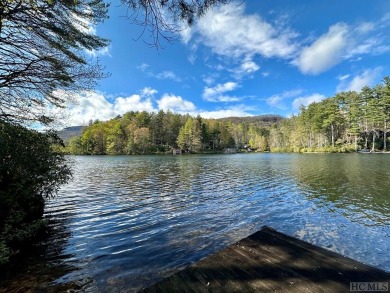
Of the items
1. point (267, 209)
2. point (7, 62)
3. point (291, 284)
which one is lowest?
point (267, 209)

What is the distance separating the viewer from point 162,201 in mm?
12359

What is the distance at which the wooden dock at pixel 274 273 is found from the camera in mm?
3216

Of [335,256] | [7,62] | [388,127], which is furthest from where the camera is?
[388,127]

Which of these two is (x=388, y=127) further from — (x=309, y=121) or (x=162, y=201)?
(x=162, y=201)

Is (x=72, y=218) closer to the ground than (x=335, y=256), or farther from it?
closer to the ground

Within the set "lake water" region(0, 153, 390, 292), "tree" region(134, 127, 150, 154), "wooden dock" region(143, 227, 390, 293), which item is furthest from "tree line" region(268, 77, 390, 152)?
"wooden dock" region(143, 227, 390, 293)

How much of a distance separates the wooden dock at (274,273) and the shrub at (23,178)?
4.96 m

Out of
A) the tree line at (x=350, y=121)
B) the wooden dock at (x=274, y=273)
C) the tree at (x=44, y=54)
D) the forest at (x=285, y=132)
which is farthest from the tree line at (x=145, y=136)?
the wooden dock at (x=274, y=273)

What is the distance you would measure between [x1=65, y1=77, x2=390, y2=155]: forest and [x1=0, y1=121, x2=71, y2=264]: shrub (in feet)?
236

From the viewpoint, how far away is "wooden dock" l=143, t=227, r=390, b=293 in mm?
3216

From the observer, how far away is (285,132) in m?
104

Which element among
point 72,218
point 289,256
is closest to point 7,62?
point 72,218

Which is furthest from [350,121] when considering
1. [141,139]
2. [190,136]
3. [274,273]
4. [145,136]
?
[274,273]

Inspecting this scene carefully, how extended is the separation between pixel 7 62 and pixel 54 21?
7.10 feet
